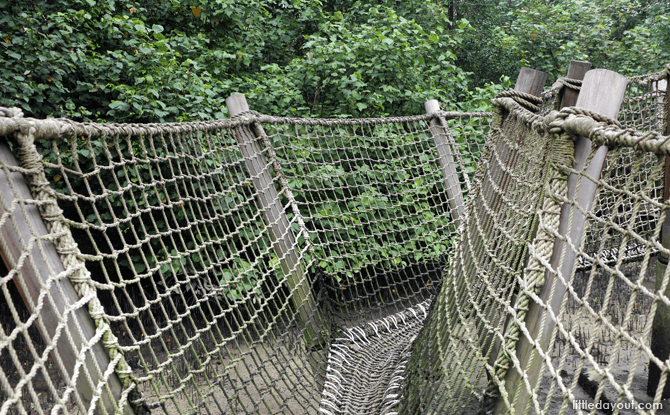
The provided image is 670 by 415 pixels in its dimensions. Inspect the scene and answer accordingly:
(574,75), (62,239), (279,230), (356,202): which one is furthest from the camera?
(356,202)

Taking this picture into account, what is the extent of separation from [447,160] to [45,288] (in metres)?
3.21

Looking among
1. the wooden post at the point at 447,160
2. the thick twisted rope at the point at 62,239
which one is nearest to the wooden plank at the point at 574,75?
the thick twisted rope at the point at 62,239

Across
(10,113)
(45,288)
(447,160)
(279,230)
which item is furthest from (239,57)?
(45,288)

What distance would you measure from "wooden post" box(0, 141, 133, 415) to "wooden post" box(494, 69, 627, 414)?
949 mm

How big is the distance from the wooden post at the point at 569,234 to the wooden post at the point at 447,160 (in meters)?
2.56

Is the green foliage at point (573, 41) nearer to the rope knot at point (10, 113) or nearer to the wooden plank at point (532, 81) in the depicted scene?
the wooden plank at point (532, 81)

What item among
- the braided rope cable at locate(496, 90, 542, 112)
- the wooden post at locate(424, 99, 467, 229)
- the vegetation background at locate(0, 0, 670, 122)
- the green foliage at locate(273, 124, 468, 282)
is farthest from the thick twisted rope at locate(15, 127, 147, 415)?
the wooden post at locate(424, 99, 467, 229)

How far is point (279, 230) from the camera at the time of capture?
8.39 ft

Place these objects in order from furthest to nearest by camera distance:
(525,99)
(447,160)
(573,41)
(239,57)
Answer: (573,41)
(239,57)
(447,160)
(525,99)

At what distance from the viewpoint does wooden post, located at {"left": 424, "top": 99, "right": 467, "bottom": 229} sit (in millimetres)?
3742

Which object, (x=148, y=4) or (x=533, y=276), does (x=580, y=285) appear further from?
(x=148, y=4)

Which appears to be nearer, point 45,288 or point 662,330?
point 45,288

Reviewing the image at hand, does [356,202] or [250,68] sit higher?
[250,68]

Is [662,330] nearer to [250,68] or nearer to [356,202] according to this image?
[356,202]
